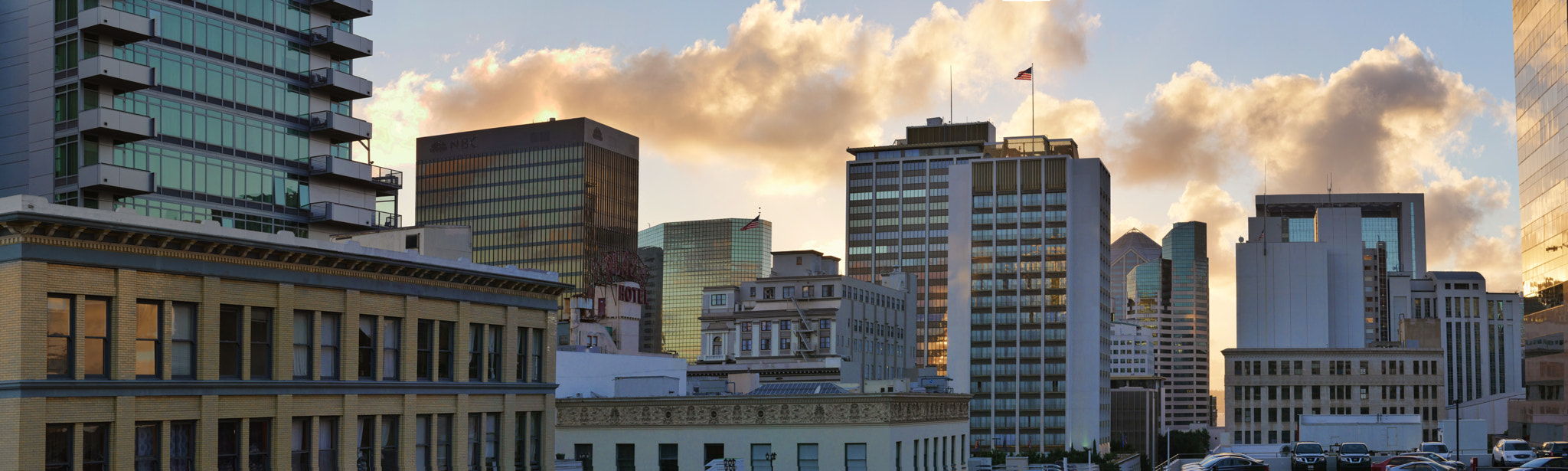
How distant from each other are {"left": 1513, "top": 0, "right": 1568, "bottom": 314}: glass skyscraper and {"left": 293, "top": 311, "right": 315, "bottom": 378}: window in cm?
10323

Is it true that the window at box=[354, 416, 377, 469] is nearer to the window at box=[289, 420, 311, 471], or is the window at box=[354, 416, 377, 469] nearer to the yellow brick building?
the yellow brick building

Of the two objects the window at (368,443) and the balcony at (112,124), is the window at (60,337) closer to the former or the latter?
the window at (368,443)

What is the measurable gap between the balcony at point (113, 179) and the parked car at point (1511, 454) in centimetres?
7930

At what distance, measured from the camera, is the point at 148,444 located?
1601 inches

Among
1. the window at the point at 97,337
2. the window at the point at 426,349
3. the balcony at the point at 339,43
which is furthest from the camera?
the balcony at the point at 339,43

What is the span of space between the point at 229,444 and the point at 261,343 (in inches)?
128

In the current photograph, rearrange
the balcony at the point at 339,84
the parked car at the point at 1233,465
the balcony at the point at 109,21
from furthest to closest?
the balcony at the point at 339,84 → the balcony at the point at 109,21 → the parked car at the point at 1233,465

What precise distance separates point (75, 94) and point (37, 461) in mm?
57530

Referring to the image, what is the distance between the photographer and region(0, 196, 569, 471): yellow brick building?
123 feet

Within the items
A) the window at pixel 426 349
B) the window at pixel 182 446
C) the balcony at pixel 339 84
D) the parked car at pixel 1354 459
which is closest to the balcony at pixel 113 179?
the balcony at pixel 339 84

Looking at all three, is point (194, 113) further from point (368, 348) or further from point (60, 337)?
point (60, 337)

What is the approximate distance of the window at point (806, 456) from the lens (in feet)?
242

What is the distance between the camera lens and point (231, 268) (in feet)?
140

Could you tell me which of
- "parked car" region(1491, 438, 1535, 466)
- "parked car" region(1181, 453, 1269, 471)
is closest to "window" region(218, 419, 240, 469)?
"parked car" region(1181, 453, 1269, 471)
